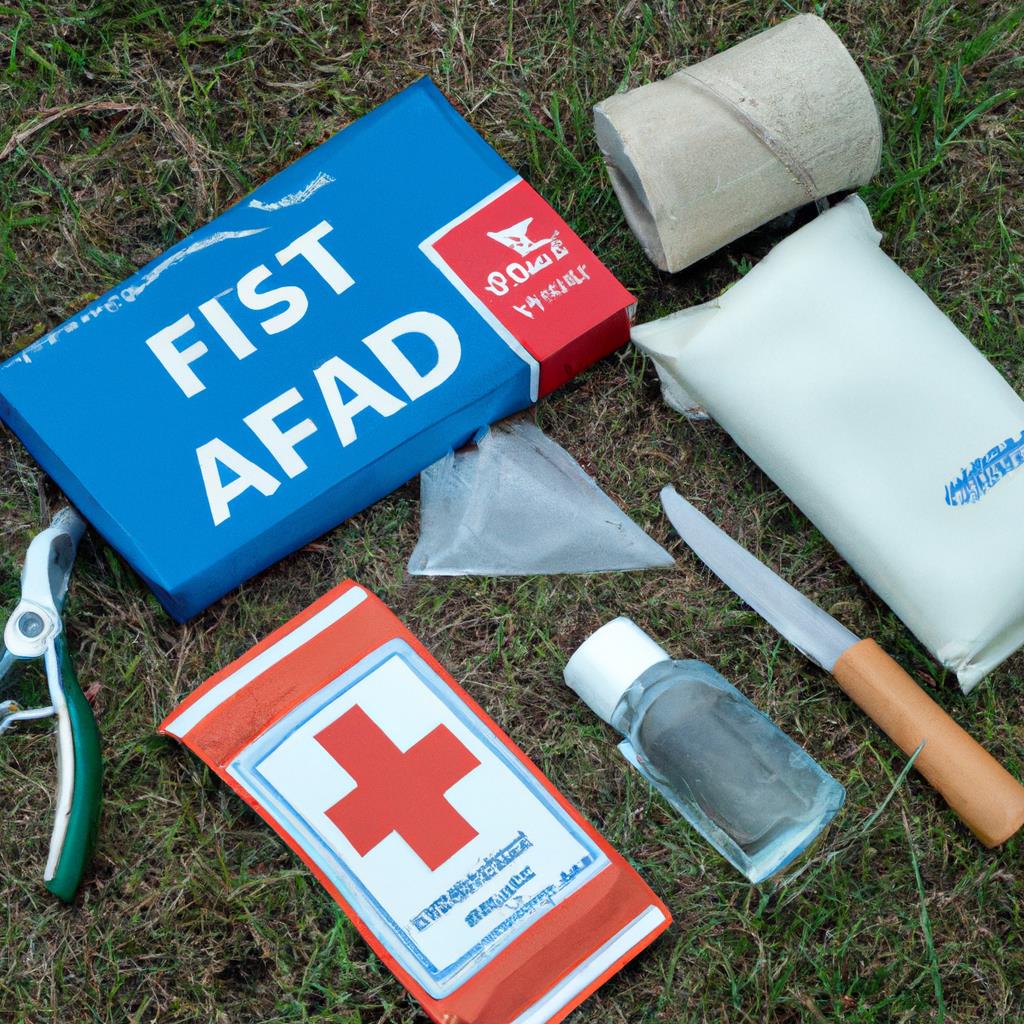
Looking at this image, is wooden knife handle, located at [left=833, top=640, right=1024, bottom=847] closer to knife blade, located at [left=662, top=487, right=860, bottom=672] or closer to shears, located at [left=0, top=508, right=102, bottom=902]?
knife blade, located at [left=662, top=487, right=860, bottom=672]

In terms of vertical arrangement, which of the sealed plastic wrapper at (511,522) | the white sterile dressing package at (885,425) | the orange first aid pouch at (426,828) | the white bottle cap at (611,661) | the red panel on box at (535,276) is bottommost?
the orange first aid pouch at (426,828)

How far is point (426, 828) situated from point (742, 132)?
77cm

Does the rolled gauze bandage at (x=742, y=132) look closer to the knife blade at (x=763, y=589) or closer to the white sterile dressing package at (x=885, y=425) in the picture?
the white sterile dressing package at (x=885, y=425)

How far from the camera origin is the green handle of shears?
1104mm

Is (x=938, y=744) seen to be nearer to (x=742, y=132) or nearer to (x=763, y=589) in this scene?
(x=763, y=589)

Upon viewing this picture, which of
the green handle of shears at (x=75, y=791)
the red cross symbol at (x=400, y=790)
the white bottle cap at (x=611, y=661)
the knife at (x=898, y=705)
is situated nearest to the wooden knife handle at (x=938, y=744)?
the knife at (x=898, y=705)

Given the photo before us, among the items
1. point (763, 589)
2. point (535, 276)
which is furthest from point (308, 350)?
point (763, 589)

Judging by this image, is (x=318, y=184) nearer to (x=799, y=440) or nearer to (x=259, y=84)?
(x=259, y=84)

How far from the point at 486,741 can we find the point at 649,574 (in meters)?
0.25

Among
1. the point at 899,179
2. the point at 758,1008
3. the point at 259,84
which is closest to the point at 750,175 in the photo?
the point at 899,179

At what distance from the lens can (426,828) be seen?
3.72 ft

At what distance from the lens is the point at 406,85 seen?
1340 millimetres

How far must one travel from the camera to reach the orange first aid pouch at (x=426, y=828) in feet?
3.66

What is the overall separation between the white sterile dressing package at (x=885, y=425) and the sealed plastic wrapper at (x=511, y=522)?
0.58ft
